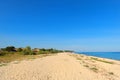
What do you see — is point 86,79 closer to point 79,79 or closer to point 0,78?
point 79,79

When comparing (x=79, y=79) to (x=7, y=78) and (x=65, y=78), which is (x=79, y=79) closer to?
(x=65, y=78)

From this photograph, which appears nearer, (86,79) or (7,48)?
(86,79)

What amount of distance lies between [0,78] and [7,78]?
54 centimetres

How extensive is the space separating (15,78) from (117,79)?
9120 millimetres

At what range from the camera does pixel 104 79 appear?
41.3 feet

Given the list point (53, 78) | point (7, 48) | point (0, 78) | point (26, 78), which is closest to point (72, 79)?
point (53, 78)

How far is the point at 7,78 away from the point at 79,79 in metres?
6.02

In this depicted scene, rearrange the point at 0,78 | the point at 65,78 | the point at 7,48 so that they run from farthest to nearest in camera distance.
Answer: the point at 7,48 < the point at 65,78 < the point at 0,78

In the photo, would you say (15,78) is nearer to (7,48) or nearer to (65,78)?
(65,78)

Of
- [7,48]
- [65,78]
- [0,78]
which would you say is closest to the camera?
Answer: [0,78]

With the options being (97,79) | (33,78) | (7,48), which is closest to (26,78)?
(33,78)

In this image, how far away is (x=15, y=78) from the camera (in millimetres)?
11609

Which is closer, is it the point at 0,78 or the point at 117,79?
the point at 0,78

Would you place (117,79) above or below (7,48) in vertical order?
below
